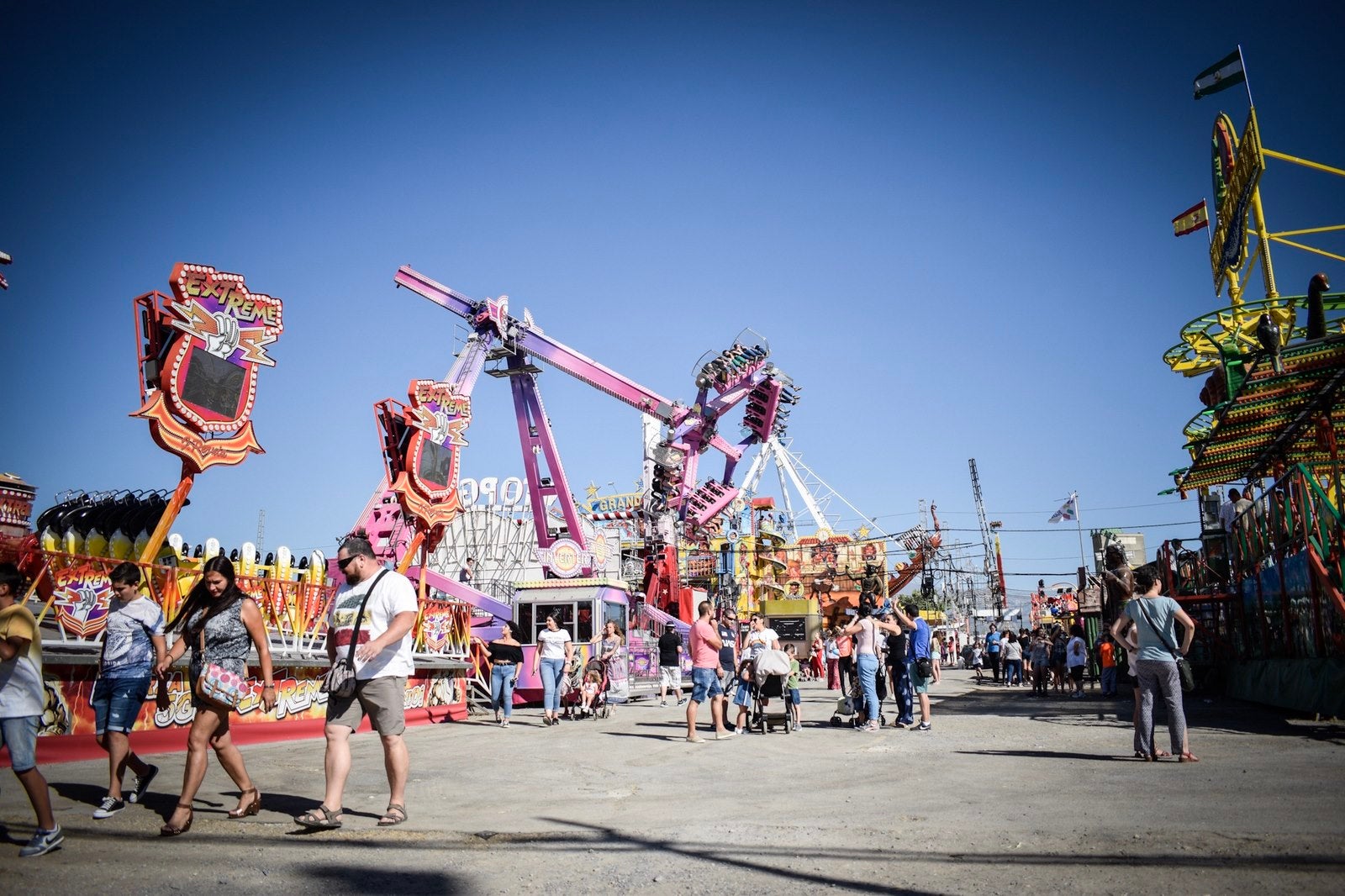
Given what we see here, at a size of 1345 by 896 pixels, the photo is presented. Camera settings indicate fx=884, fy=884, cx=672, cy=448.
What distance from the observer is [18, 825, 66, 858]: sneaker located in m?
4.39

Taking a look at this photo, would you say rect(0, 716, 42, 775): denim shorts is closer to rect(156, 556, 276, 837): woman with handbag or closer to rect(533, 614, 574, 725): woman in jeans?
rect(156, 556, 276, 837): woman with handbag

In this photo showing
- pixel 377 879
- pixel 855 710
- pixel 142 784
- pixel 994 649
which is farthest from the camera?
pixel 994 649

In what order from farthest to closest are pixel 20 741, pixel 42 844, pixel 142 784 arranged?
1. pixel 142 784
2. pixel 20 741
3. pixel 42 844

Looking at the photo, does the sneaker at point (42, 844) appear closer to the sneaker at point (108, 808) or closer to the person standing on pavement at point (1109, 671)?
the sneaker at point (108, 808)

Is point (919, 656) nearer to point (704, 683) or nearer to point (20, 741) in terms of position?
point (704, 683)

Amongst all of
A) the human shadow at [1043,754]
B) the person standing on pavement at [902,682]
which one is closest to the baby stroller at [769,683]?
the person standing on pavement at [902,682]

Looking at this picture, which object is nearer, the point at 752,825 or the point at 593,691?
the point at 752,825

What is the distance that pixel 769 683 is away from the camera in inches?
470

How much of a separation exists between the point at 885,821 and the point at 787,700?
682 centimetres

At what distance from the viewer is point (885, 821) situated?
17.4ft

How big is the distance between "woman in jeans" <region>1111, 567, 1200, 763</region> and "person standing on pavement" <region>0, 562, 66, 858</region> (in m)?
7.99

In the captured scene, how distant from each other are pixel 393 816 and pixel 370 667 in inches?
36.3

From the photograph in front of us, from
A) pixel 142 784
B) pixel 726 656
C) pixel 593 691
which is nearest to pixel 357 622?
pixel 142 784

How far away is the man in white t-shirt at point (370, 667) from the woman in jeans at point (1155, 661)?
6225 millimetres
